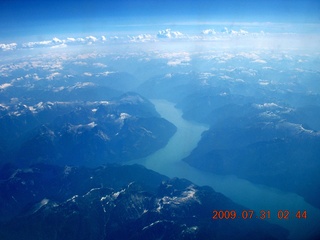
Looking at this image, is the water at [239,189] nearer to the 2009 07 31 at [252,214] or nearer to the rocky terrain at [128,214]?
the 2009 07 31 at [252,214]

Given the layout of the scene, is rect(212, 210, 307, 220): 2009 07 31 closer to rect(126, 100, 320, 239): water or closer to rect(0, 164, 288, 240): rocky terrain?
rect(126, 100, 320, 239): water

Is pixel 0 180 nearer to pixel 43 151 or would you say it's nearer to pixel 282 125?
pixel 43 151

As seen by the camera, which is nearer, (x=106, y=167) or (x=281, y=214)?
(x=281, y=214)

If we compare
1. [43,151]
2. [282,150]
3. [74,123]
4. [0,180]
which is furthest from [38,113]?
[282,150]

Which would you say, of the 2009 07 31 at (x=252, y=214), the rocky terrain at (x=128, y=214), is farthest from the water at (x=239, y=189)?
the rocky terrain at (x=128, y=214)

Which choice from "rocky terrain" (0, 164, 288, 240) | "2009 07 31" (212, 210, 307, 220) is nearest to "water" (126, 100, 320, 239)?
"2009 07 31" (212, 210, 307, 220)

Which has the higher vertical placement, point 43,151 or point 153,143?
point 153,143
